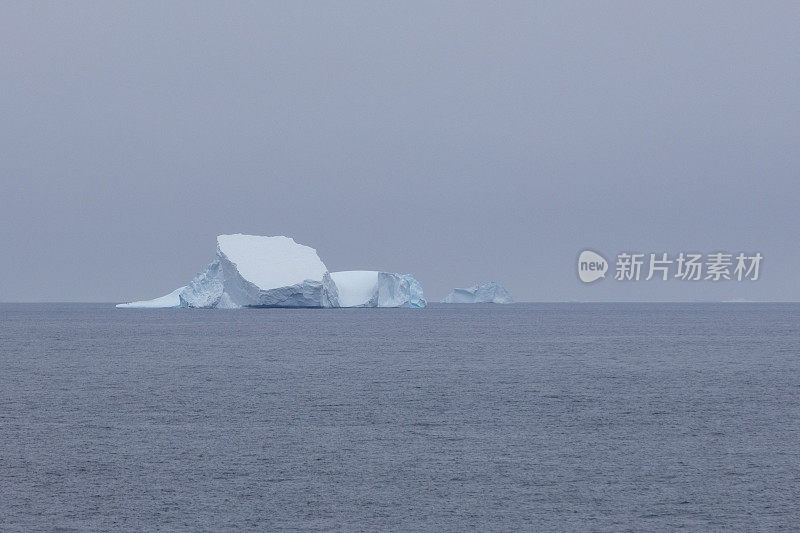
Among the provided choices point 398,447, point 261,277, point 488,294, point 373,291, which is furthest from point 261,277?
point 398,447

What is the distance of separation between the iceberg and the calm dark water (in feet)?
167

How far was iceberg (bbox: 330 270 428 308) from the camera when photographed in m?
81.8

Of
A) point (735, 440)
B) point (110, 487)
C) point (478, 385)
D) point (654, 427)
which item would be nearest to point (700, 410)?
point (654, 427)

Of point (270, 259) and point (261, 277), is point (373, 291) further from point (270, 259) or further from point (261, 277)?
point (261, 277)

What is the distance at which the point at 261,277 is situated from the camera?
222 feet

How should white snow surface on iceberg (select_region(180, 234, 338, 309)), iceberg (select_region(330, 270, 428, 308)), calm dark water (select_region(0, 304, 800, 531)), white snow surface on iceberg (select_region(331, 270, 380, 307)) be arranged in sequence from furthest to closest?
white snow surface on iceberg (select_region(331, 270, 380, 307)) < iceberg (select_region(330, 270, 428, 308)) < white snow surface on iceberg (select_region(180, 234, 338, 309)) < calm dark water (select_region(0, 304, 800, 531))

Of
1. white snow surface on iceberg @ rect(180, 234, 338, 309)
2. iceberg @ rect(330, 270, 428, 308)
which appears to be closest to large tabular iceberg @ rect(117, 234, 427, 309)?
white snow surface on iceberg @ rect(180, 234, 338, 309)

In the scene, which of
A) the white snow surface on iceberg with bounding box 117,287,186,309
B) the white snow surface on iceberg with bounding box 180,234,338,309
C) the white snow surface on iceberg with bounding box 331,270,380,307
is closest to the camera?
the white snow surface on iceberg with bounding box 180,234,338,309

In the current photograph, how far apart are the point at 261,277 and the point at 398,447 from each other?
5473cm

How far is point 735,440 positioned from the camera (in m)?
14.9

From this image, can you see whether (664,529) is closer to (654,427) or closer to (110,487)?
(110,487)

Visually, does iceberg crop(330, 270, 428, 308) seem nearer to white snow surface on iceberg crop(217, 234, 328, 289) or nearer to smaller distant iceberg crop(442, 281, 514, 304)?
white snow surface on iceberg crop(217, 234, 328, 289)

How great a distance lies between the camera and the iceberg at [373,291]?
81812 mm

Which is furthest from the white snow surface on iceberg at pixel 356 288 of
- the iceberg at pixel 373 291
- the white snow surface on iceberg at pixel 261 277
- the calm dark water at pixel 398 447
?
the calm dark water at pixel 398 447
